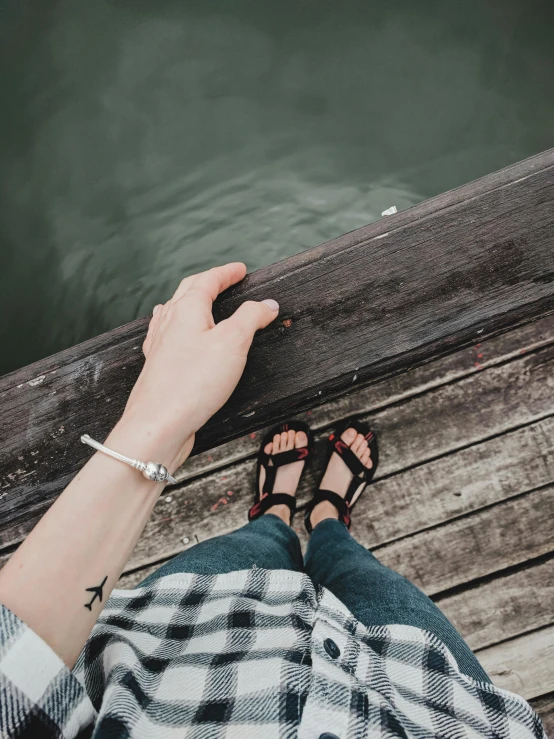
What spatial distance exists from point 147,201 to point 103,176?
305 millimetres

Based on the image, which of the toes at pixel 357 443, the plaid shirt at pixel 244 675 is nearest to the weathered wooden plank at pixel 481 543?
the toes at pixel 357 443

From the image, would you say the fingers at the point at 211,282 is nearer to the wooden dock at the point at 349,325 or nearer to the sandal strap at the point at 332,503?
the wooden dock at the point at 349,325

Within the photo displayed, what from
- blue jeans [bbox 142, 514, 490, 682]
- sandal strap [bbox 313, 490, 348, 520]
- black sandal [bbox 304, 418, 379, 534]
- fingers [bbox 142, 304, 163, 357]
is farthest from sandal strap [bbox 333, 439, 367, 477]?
fingers [bbox 142, 304, 163, 357]

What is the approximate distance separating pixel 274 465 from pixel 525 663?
1.09 m

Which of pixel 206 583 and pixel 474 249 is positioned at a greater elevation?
pixel 474 249

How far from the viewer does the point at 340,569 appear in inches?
46.1

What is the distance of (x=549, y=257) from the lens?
3.48ft

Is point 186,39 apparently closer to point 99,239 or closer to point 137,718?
point 99,239

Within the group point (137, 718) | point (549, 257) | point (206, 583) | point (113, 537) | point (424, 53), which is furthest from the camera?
point (424, 53)

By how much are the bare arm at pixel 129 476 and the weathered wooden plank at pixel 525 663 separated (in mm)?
1385

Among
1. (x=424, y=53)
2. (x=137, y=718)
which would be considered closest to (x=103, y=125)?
(x=424, y=53)

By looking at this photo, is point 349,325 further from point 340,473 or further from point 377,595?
point 340,473

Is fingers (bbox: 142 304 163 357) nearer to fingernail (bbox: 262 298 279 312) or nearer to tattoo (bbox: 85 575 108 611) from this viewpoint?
fingernail (bbox: 262 298 279 312)

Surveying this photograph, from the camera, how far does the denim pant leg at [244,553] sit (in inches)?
39.5
